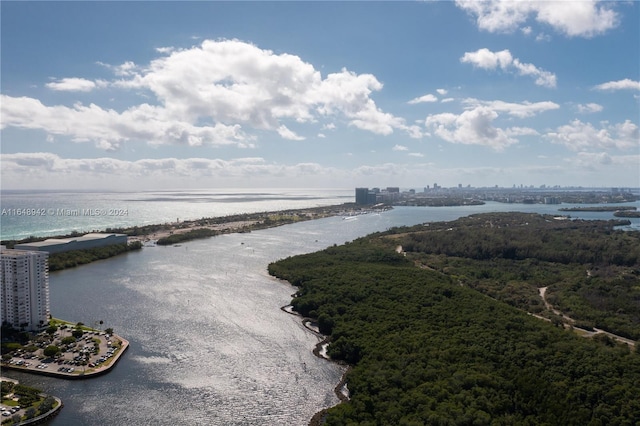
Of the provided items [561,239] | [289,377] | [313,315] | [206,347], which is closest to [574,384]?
[289,377]

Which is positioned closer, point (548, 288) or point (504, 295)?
point (504, 295)

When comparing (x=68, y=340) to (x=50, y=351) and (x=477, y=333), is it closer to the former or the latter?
(x=50, y=351)

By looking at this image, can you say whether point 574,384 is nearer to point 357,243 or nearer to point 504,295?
point 504,295

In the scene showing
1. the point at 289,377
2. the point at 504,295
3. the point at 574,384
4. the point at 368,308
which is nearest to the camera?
the point at 574,384

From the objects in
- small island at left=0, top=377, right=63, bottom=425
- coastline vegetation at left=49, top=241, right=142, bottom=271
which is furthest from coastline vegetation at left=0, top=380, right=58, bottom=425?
coastline vegetation at left=49, top=241, right=142, bottom=271

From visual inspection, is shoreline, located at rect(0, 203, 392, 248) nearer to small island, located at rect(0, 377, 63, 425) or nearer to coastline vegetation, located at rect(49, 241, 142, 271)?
coastline vegetation, located at rect(49, 241, 142, 271)

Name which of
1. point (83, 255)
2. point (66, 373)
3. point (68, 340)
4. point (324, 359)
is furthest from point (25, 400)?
point (83, 255)
